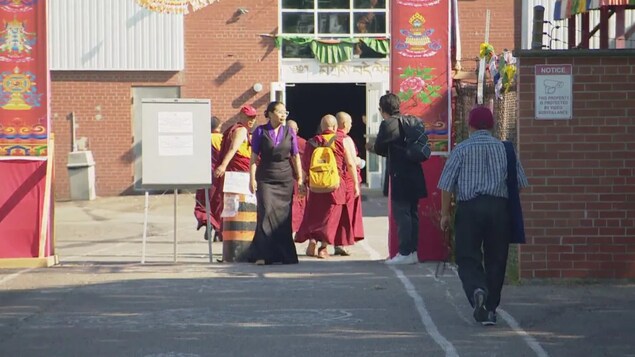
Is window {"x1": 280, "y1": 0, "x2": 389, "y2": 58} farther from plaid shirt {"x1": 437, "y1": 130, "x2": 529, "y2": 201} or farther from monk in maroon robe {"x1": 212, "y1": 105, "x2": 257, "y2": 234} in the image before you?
plaid shirt {"x1": 437, "y1": 130, "x2": 529, "y2": 201}

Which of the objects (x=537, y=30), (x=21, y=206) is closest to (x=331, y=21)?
(x=21, y=206)

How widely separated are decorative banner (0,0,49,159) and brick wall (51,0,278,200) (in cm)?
1697

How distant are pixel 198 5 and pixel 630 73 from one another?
60.2 feet

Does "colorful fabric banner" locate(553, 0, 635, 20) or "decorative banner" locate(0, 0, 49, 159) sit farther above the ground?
"colorful fabric banner" locate(553, 0, 635, 20)

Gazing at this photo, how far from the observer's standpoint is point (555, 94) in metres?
12.7

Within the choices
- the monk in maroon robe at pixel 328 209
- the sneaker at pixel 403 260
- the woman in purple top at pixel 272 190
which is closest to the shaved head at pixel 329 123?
the monk in maroon robe at pixel 328 209

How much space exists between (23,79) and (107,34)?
17.2 meters

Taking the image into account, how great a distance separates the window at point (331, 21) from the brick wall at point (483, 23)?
1859 mm

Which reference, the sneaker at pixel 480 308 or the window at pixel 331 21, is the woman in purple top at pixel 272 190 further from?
the window at pixel 331 21

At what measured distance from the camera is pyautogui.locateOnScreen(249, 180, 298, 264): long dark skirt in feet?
50.2

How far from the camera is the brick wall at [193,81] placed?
3173 centimetres

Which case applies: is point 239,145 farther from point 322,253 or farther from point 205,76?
point 205,76

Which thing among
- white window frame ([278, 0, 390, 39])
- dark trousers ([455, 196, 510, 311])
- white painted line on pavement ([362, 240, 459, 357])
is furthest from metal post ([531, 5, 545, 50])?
white window frame ([278, 0, 390, 39])

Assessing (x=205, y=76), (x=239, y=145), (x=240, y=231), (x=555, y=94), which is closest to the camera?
(x=555, y=94)
